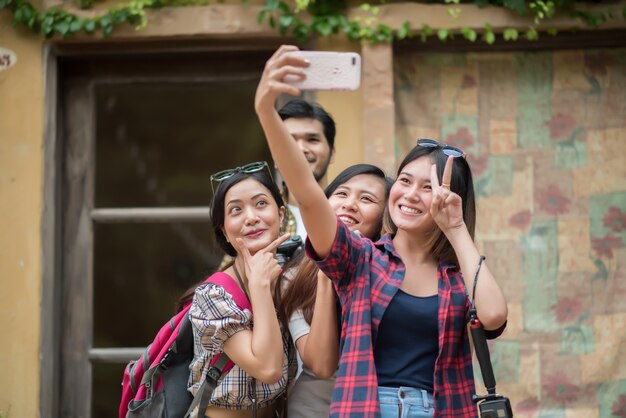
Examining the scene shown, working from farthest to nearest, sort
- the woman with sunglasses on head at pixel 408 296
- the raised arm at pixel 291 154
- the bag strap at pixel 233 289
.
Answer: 1. the bag strap at pixel 233 289
2. the woman with sunglasses on head at pixel 408 296
3. the raised arm at pixel 291 154

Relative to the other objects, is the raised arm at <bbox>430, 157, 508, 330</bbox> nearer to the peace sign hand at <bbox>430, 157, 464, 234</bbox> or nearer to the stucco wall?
the peace sign hand at <bbox>430, 157, 464, 234</bbox>

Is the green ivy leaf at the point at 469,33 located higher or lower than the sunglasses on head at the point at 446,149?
higher

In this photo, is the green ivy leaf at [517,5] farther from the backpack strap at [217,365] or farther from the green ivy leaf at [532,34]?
the backpack strap at [217,365]

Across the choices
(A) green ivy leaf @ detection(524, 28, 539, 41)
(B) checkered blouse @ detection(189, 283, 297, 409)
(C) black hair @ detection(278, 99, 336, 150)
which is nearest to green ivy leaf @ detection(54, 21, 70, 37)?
(C) black hair @ detection(278, 99, 336, 150)

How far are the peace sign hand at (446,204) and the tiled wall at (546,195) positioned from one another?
5.40ft

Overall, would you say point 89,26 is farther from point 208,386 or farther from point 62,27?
point 208,386

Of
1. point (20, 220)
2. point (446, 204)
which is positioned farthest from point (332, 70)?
point (20, 220)

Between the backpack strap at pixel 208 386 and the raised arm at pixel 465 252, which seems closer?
the raised arm at pixel 465 252

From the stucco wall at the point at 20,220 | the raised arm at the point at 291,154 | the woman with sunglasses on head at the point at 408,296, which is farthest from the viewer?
the stucco wall at the point at 20,220

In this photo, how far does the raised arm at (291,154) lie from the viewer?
7.36ft

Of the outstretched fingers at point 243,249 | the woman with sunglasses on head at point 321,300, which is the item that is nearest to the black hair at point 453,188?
the woman with sunglasses on head at point 321,300

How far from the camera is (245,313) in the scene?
2.82 metres

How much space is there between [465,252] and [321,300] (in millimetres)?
405

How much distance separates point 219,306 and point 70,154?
77.9 inches
